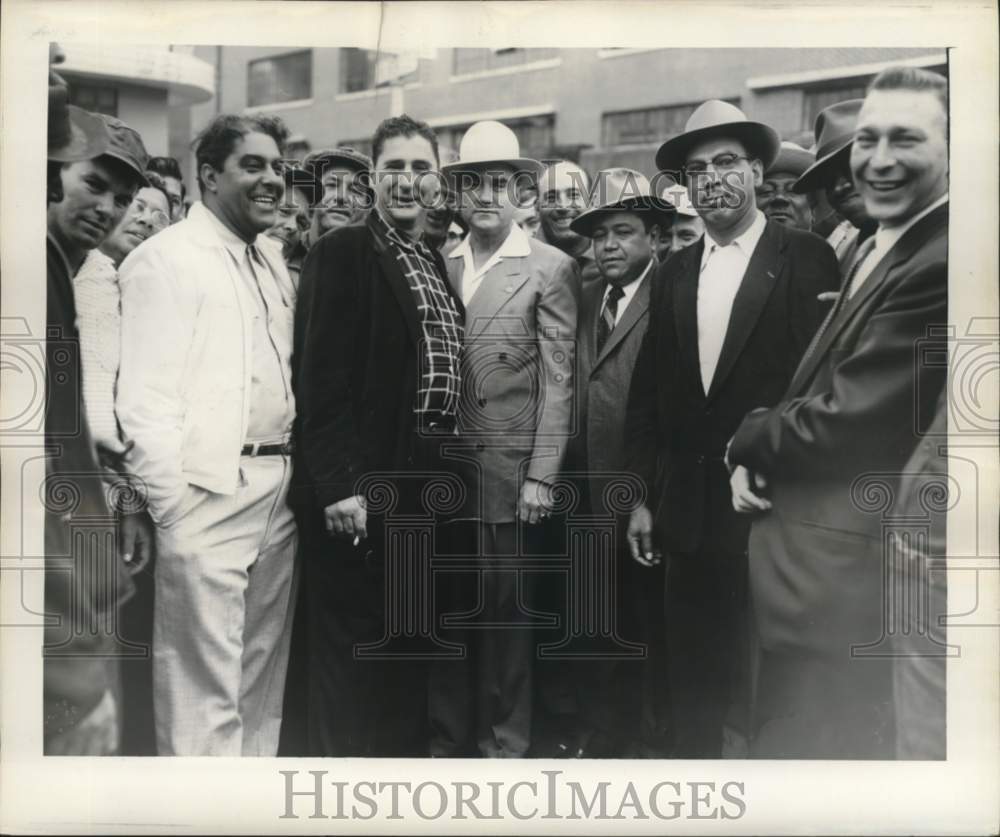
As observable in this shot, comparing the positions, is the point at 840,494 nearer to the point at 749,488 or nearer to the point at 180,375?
the point at 749,488

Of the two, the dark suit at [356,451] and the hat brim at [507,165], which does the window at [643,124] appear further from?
the dark suit at [356,451]

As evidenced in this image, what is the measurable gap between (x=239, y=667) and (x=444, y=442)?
1.22 m

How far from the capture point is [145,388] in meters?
4.54

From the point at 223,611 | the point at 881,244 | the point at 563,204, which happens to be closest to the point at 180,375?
the point at 223,611

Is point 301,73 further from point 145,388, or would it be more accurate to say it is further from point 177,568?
point 177,568

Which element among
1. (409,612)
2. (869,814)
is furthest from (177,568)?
(869,814)

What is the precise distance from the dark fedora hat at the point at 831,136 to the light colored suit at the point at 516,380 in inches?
40.5

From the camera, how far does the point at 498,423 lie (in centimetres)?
455

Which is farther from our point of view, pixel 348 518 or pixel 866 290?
pixel 348 518

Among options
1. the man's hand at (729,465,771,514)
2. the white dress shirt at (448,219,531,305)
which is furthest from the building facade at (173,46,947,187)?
the man's hand at (729,465,771,514)

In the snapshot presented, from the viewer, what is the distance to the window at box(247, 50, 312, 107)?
454cm

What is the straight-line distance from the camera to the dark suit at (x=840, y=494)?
4.48 metres

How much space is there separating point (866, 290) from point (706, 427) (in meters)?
0.80

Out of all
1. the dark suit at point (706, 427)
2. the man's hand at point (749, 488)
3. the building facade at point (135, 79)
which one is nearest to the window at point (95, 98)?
the building facade at point (135, 79)
